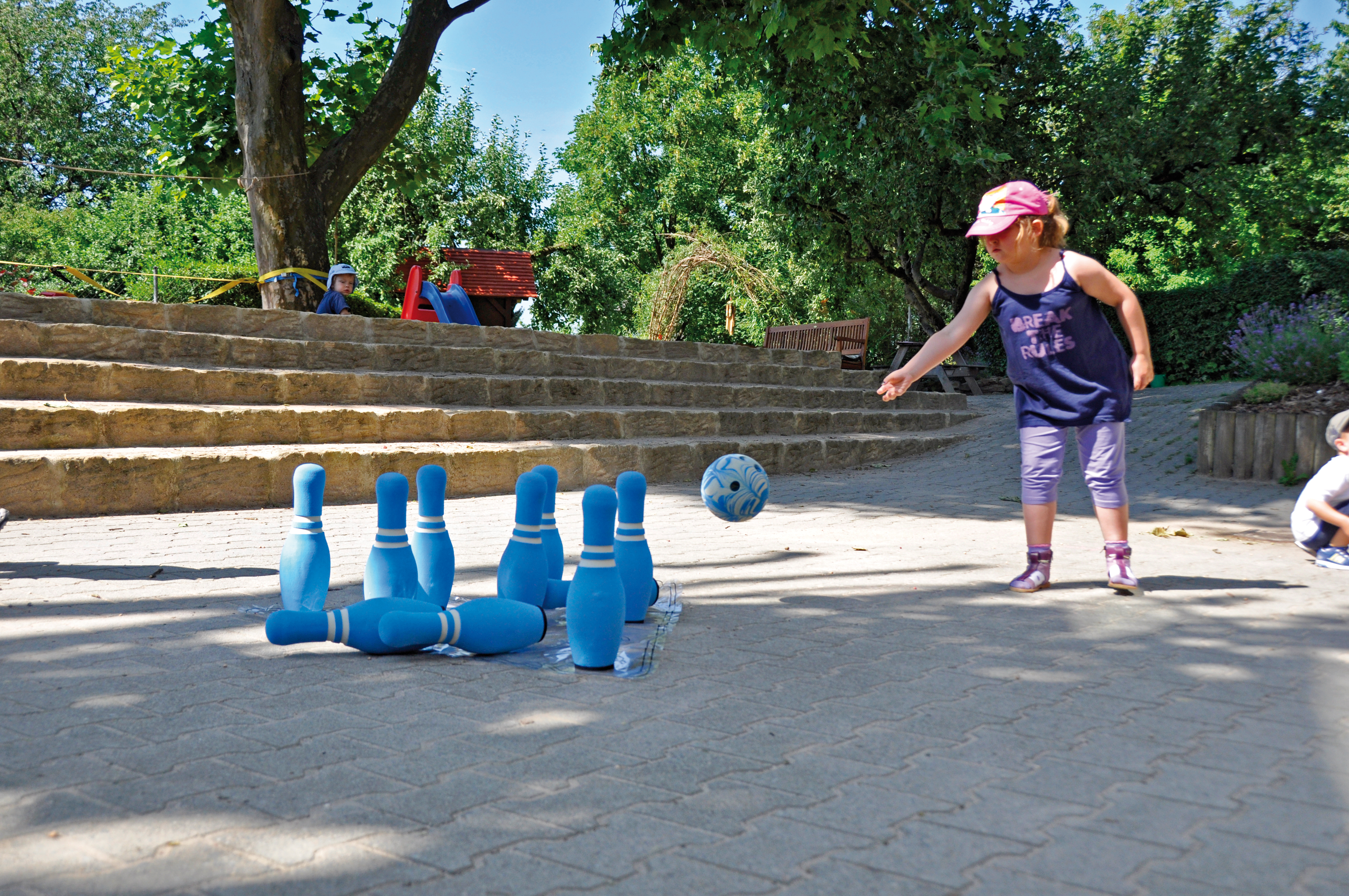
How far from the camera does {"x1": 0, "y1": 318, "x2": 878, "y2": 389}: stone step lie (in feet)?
23.0

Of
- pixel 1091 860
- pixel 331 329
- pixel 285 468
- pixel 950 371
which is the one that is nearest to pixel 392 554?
pixel 1091 860

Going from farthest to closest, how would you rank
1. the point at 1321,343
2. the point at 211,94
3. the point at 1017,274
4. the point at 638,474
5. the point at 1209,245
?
the point at 1209,245 → the point at 211,94 → the point at 1321,343 → the point at 1017,274 → the point at 638,474

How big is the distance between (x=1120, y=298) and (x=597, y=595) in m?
2.79

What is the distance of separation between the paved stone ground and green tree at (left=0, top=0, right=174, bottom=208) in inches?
1434

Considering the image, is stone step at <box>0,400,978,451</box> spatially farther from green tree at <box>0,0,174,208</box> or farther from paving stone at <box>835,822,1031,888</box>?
green tree at <box>0,0,174,208</box>

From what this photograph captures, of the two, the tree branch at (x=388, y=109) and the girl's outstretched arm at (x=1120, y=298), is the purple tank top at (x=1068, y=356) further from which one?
the tree branch at (x=388, y=109)

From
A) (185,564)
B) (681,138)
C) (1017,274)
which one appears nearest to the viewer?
(1017,274)

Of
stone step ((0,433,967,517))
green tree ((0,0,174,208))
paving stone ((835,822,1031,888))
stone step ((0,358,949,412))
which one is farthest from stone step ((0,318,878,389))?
green tree ((0,0,174,208))

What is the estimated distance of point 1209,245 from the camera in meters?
17.9

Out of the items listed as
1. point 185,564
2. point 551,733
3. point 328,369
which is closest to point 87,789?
point 551,733

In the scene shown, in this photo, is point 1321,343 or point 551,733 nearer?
point 551,733

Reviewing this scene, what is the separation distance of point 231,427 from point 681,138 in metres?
27.9

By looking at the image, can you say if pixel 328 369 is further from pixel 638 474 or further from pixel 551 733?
pixel 551 733

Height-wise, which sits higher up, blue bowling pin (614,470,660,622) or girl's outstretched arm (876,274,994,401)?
girl's outstretched arm (876,274,994,401)
